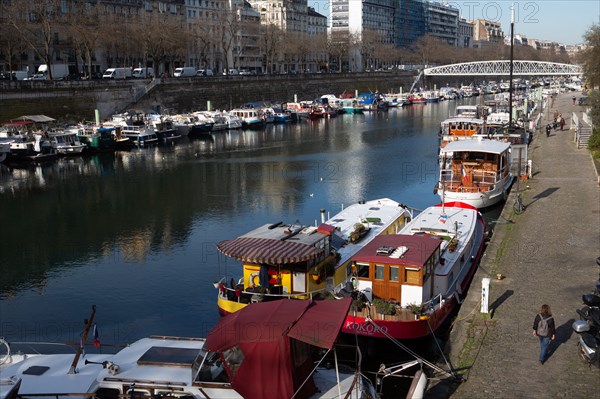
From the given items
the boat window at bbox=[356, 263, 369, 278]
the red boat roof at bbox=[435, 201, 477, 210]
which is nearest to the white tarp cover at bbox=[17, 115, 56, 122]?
the red boat roof at bbox=[435, 201, 477, 210]

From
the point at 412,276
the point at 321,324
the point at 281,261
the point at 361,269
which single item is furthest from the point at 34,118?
the point at 321,324

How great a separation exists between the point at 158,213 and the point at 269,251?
16.9 meters

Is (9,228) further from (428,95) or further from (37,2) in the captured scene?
(428,95)

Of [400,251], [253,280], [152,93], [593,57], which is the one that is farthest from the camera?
[152,93]

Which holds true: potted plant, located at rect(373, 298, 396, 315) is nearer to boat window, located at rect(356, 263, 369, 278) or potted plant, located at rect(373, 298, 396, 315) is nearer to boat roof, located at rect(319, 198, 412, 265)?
boat window, located at rect(356, 263, 369, 278)

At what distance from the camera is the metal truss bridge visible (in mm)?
135625

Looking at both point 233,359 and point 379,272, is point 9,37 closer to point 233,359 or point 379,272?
point 379,272

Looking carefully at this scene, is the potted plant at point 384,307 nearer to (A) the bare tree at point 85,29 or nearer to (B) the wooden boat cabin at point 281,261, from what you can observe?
(B) the wooden boat cabin at point 281,261

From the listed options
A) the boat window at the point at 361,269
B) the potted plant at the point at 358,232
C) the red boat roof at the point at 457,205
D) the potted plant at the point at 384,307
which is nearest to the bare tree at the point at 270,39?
the red boat roof at the point at 457,205

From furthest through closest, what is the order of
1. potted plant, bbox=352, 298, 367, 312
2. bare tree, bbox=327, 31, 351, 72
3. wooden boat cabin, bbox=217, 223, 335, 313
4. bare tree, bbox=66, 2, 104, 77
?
bare tree, bbox=327, 31, 351, 72
bare tree, bbox=66, 2, 104, 77
wooden boat cabin, bbox=217, 223, 335, 313
potted plant, bbox=352, 298, 367, 312

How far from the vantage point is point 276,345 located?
11055 millimetres

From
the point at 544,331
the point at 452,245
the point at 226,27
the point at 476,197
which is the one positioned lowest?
the point at 476,197

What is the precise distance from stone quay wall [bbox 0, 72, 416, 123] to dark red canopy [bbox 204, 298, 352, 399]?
52963mm

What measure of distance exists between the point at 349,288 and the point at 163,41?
71.2m
